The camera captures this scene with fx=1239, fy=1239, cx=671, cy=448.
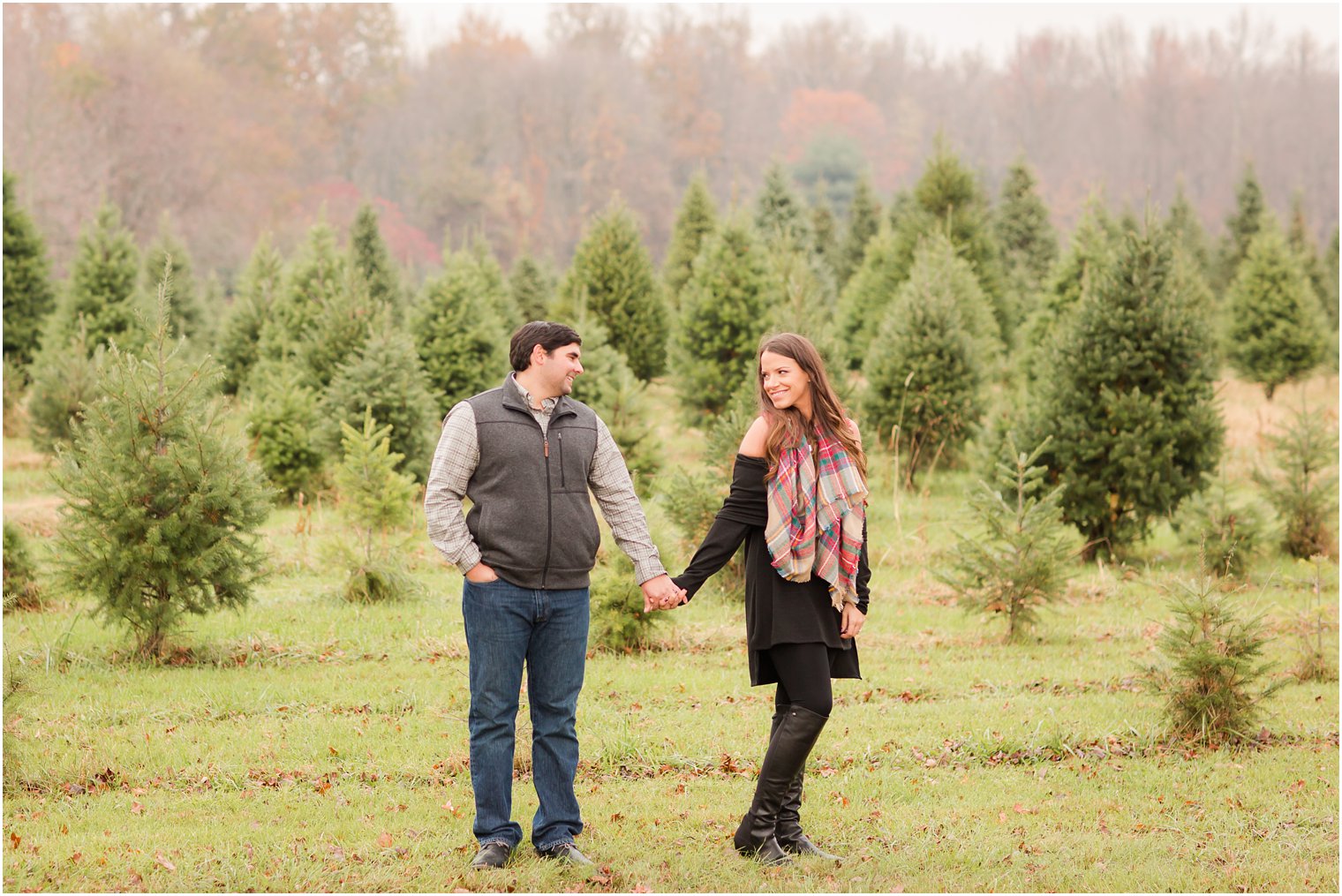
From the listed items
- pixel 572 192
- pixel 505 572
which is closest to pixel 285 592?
pixel 505 572

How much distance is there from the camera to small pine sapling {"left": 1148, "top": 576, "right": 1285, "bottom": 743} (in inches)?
250

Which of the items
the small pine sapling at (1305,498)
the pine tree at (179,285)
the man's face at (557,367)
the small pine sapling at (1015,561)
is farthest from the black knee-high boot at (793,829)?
the pine tree at (179,285)

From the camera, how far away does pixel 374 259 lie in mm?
24266

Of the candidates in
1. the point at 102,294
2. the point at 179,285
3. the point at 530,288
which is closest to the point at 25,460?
the point at 102,294

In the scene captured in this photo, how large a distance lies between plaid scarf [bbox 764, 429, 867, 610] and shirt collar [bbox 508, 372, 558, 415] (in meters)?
0.88

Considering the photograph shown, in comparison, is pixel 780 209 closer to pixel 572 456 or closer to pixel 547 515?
pixel 572 456

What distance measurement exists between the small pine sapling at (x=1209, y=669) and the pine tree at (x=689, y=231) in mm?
20691

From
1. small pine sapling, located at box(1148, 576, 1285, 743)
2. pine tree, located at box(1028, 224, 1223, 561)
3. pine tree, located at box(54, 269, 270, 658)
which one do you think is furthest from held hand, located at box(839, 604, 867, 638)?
pine tree, located at box(1028, 224, 1223, 561)

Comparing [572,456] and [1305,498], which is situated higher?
[572,456]

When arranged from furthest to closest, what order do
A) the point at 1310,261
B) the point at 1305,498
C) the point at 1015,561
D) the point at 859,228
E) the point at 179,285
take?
the point at 859,228 < the point at 1310,261 < the point at 179,285 < the point at 1305,498 < the point at 1015,561

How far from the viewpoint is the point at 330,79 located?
54.6 m

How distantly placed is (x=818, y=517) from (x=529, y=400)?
1.17 meters

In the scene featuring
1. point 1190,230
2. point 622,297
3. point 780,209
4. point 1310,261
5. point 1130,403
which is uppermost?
point 1190,230

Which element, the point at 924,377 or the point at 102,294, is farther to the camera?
the point at 102,294
